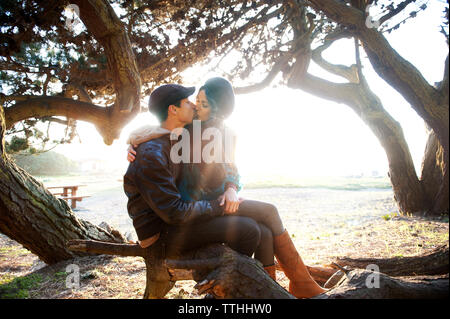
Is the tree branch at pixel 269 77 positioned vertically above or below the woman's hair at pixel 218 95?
above

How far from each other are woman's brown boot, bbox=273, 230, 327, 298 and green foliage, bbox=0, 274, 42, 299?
2359 mm

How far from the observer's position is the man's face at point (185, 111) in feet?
5.71

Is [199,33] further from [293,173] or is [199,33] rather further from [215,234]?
[293,173]

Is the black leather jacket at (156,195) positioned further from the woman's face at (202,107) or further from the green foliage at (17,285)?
the green foliage at (17,285)

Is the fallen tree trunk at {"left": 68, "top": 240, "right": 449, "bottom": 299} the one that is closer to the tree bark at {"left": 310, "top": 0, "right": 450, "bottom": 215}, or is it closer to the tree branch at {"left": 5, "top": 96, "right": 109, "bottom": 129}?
the tree bark at {"left": 310, "top": 0, "right": 450, "bottom": 215}

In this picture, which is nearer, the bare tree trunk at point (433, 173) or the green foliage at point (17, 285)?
the green foliage at point (17, 285)

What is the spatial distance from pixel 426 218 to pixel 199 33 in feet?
15.6

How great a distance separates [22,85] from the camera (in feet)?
14.5

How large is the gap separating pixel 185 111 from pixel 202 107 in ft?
0.71

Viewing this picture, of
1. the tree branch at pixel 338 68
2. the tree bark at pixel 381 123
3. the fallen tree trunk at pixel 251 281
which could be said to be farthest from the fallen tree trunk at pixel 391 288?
the tree branch at pixel 338 68

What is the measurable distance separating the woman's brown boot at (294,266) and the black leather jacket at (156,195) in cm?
57

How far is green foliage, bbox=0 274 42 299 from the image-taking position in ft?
8.05

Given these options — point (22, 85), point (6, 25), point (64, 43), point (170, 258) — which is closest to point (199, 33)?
point (64, 43)

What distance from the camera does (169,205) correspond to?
1.50 metres
